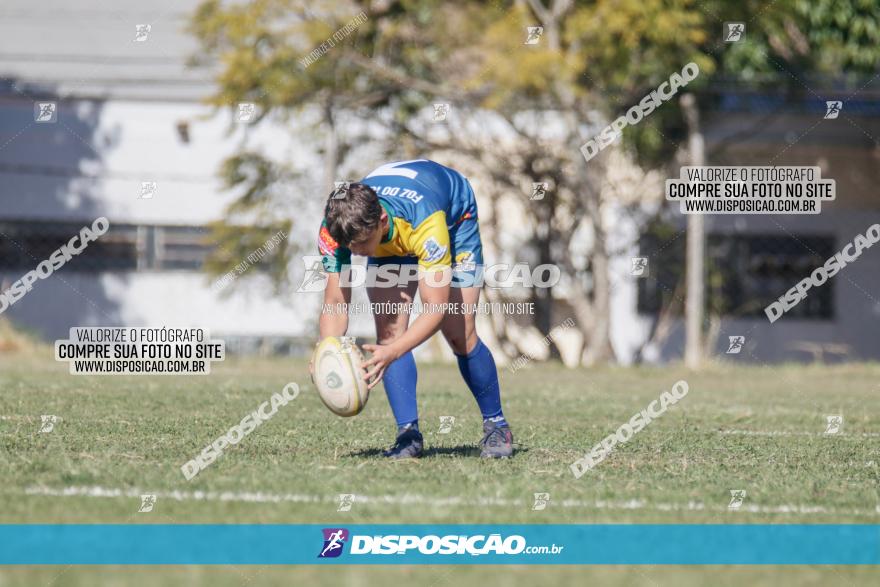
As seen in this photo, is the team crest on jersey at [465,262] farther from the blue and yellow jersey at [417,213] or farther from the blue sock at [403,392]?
the blue sock at [403,392]

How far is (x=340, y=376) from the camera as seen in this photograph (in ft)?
20.1

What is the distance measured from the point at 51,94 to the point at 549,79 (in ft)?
29.0

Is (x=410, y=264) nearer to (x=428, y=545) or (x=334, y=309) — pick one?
(x=334, y=309)

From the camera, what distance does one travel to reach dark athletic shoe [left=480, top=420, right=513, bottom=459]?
22.3ft

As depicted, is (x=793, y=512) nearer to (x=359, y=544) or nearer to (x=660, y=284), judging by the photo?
(x=359, y=544)

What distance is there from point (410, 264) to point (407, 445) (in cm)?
101

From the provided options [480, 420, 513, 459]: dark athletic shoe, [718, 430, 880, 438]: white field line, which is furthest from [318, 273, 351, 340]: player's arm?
[718, 430, 880, 438]: white field line

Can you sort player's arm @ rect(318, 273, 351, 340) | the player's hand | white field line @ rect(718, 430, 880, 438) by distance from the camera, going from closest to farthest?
the player's hand → player's arm @ rect(318, 273, 351, 340) → white field line @ rect(718, 430, 880, 438)

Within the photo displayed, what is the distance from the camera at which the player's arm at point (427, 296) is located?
5.94 metres

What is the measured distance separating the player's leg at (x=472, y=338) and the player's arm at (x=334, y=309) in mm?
591

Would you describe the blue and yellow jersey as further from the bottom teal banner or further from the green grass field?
the bottom teal banner

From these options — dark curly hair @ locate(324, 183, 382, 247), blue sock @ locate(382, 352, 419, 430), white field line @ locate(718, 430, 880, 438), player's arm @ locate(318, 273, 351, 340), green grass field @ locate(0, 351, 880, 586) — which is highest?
dark curly hair @ locate(324, 183, 382, 247)

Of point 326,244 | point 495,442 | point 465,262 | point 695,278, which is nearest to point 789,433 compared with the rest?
point 495,442

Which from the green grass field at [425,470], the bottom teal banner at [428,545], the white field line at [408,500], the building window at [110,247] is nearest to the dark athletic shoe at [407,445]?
the green grass field at [425,470]
